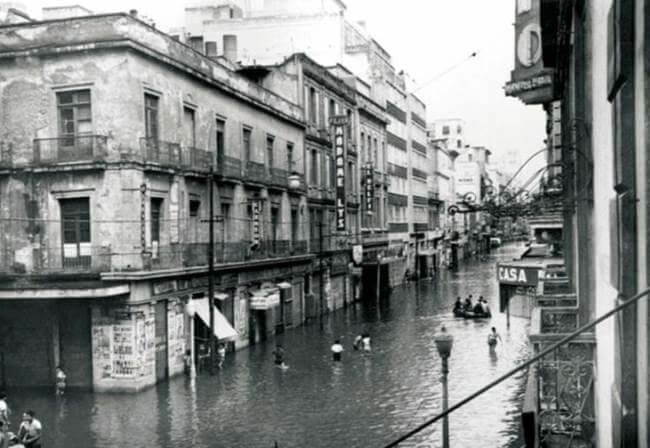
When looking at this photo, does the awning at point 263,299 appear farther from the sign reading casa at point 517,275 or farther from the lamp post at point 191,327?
the sign reading casa at point 517,275

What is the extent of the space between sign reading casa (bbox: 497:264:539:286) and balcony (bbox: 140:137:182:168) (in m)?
13.1

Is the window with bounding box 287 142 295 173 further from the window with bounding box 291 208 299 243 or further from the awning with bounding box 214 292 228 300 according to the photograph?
the awning with bounding box 214 292 228 300

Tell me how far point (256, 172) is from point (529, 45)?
2118 centimetres

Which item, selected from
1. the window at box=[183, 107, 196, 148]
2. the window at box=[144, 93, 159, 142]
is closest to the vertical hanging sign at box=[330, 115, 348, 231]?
the window at box=[183, 107, 196, 148]

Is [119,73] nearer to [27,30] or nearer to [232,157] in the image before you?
[27,30]

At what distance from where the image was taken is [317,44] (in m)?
58.9

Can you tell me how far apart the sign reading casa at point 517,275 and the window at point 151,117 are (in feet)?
44.5

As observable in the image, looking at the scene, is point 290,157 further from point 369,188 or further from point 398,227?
point 398,227

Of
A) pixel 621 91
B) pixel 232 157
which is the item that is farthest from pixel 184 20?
pixel 621 91

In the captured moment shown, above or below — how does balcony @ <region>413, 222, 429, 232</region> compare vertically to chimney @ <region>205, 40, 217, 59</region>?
below

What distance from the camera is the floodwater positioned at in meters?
19.5

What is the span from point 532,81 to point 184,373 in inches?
698

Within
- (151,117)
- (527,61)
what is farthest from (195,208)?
(527,61)

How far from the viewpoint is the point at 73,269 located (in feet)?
85.7
